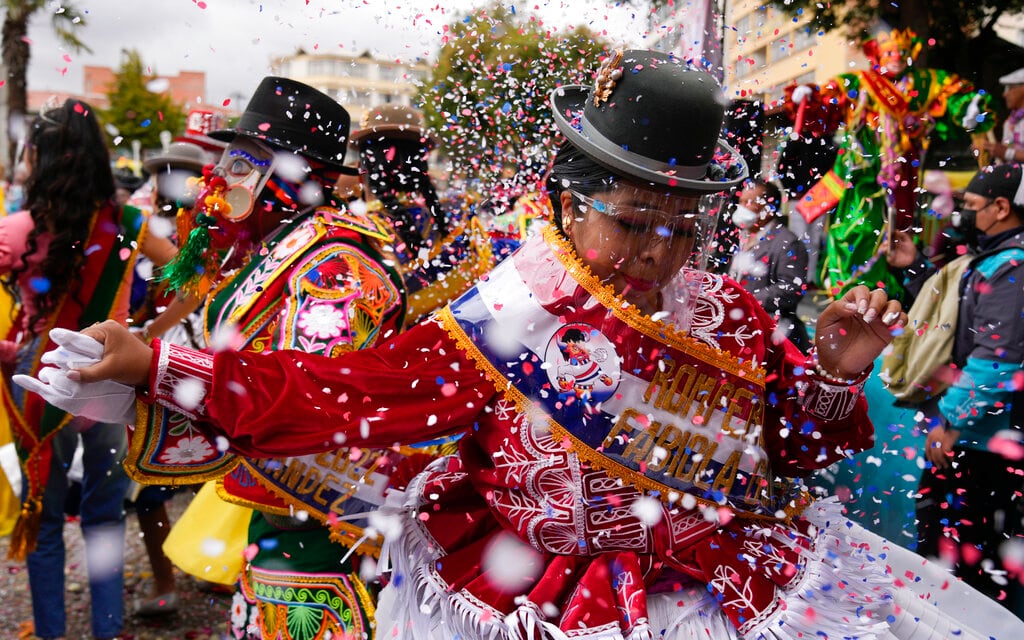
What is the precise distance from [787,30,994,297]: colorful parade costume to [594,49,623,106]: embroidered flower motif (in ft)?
6.51

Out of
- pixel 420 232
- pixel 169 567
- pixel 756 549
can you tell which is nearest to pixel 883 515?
pixel 756 549

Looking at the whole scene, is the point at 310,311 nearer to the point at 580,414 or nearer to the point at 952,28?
the point at 580,414

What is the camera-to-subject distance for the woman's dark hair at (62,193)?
3.64m

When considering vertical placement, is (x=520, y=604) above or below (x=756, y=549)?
below

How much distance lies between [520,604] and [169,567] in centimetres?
343

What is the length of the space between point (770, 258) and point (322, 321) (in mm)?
2412

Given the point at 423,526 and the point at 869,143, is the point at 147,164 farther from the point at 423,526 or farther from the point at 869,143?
the point at 423,526

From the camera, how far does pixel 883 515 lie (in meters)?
3.59

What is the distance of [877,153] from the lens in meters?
4.18

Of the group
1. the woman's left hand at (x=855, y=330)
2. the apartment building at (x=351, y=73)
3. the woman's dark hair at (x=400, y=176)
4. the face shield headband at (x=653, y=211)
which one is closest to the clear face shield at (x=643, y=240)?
the face shield headband at (x=653, y=211)

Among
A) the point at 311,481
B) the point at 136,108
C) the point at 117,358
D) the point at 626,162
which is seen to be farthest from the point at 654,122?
the point at 136,108

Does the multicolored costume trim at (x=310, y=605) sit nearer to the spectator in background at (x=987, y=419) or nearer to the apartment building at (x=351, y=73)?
the apartment building at (x=351, y=73)

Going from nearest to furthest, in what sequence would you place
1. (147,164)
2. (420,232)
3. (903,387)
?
(903,387) < (420,232) < (147,164)

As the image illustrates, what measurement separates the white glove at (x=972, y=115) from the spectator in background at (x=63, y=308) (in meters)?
3.61
